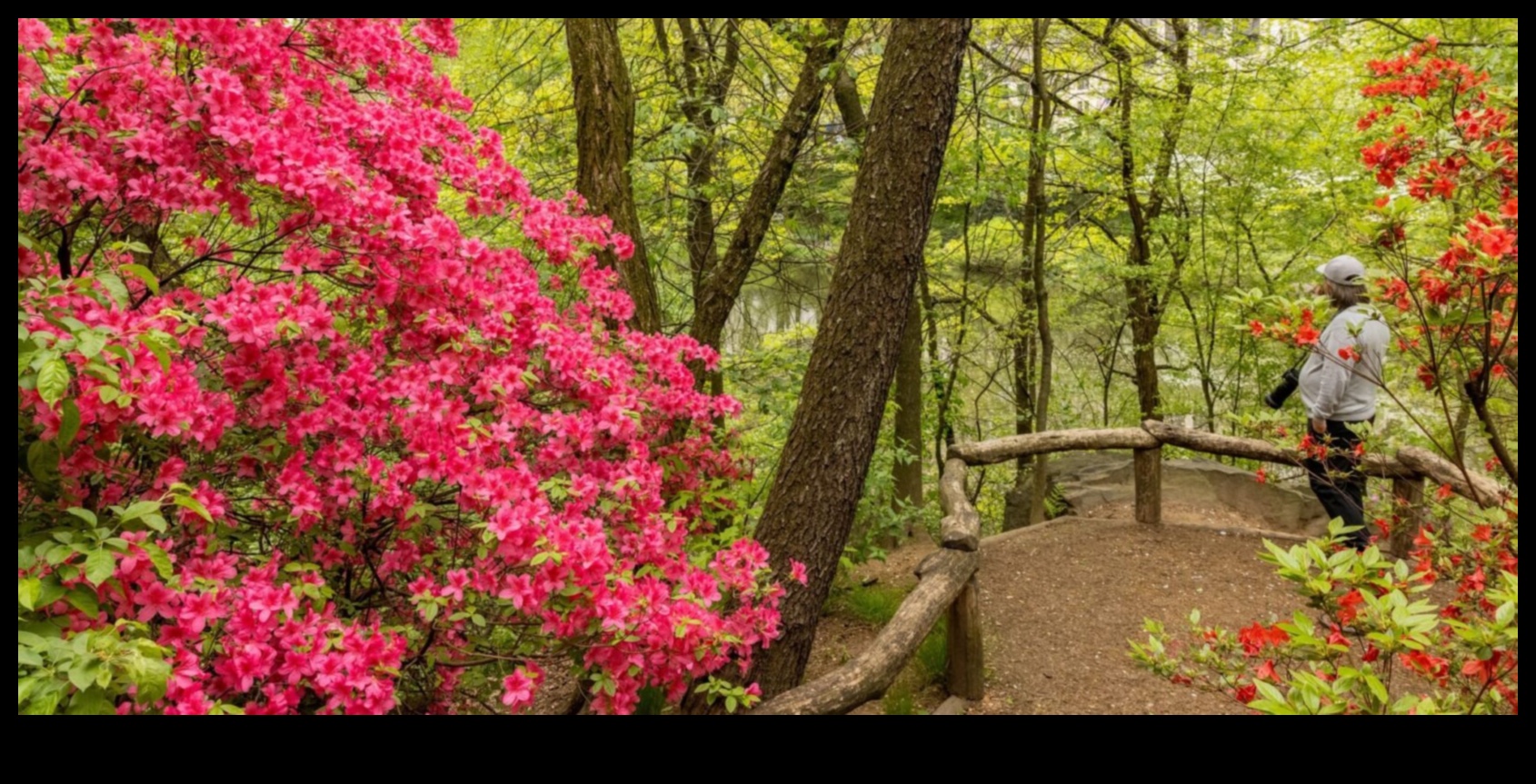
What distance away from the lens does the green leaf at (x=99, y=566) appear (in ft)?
4.41

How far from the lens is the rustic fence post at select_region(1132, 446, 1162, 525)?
525cm

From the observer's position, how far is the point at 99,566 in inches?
53.9

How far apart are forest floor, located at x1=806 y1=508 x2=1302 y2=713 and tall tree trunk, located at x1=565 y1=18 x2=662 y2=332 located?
1.97 metres

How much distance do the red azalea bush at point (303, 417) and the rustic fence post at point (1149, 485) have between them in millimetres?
3489

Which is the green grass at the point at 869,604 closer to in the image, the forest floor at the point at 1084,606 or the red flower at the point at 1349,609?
the forest floor at the point at 1084,606

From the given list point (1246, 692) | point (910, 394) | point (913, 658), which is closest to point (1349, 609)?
point (1246, 692)

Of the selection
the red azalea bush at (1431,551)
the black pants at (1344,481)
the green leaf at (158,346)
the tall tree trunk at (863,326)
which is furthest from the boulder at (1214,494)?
the green leaf at (158,346)

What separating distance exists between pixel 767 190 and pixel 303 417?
2.72 meters

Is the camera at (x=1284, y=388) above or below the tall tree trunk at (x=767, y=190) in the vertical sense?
below

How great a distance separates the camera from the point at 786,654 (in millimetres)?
2865

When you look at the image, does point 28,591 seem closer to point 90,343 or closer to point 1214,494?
point 90,343

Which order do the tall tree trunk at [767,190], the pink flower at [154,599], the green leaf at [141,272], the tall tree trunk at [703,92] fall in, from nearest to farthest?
the green leaf at [141,272] < the pink flower at [154,599] < the tall tree trunk at [767,190] < the tall tree trunk at [703,92]
